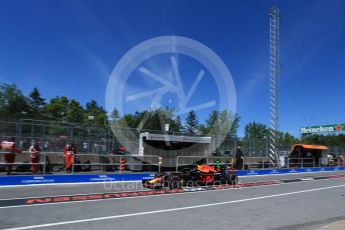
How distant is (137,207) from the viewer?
34.2ft

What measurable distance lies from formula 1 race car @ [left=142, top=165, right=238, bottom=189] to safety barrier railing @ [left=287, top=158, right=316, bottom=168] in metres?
18.3

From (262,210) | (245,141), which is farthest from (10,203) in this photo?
(245,141)

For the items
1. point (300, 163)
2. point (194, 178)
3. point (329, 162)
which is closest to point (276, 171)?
Answer: point (300, 163)

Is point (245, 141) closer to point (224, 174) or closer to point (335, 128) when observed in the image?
point (224, 174)

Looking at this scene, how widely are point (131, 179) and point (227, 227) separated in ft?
38.3

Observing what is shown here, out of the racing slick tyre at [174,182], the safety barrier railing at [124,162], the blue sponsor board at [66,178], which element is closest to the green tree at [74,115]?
the safety barrier railing at [124,162]

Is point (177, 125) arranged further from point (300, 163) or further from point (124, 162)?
point (124, 162)

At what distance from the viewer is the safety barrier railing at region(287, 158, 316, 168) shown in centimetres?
3462

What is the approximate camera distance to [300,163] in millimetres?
35031

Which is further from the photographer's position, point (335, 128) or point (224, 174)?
point (335, 128)

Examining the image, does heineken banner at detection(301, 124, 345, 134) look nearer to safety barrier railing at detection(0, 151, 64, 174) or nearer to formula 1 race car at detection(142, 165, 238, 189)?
formula 1 race car at detection(142, 165, 238, 189)

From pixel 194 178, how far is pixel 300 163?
2214 cm

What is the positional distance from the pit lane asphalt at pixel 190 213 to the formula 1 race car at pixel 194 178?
1.54 m

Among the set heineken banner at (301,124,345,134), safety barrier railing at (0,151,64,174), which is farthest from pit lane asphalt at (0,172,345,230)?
heineken banner at (301,124,345,134)
